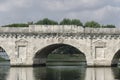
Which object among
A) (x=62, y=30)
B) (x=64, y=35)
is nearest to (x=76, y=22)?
(x=62, y=30)

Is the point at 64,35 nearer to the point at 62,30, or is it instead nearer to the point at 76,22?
the point at 62,30

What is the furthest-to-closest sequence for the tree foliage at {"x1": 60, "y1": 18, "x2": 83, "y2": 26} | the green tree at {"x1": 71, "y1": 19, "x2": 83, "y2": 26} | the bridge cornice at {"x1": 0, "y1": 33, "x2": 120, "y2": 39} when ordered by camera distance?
the tree foliage at {"x1": 60, "y1": 18, "x2": 83, "y2": 26}, the green tree at {"x1": 71, "y1": 19, "x2": 83, "y2": 26}, the bridge cornice at {"x1": 0, "y1": 33, "x2": 120, "y2": 39}

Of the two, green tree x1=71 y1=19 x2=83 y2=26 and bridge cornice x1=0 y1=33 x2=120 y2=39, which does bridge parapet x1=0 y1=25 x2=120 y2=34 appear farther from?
green tree x1=71 y1=19 x2=83 y2=26

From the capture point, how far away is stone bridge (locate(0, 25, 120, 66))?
5412 centimetres

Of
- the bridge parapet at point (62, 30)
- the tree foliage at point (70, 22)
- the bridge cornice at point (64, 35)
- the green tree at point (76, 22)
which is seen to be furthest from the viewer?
the tree foliage at point (70, 22)

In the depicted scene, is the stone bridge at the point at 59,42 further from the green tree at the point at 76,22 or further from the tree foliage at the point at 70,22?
the tree foliage at the point at 70,22

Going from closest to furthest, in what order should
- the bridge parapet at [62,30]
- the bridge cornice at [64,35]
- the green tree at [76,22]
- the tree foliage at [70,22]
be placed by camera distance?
the bridge cornice at [64,35], the bridge parapet at [62,30], the green tree at [76,22], the tree foliage at [70,22]

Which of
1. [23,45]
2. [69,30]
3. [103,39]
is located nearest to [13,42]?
[23,45]

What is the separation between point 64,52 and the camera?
10925 cm

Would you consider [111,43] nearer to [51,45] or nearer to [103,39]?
[103,39]

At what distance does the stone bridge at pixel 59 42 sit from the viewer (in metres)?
54.1

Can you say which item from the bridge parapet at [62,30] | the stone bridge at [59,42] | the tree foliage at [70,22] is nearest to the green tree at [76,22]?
the tree foliage at [70,22]

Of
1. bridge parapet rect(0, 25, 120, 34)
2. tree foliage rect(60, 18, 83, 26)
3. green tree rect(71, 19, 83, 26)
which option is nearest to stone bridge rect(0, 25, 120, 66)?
bridge parapet rect(0, 25, 120, 34)

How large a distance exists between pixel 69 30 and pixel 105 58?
4927 millimetres
